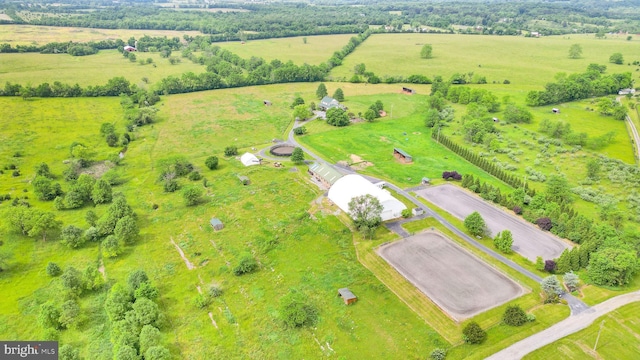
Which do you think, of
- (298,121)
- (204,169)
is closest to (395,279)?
(204,169)

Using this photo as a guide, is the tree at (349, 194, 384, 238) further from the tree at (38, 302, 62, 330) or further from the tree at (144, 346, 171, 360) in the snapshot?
the tree at (38, 302, 62, 330)

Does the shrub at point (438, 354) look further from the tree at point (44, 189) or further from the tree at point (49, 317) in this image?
the tree at point (44, 189)

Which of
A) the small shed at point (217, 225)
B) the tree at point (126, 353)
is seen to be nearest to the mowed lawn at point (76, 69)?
the small shed at point (217, 225)

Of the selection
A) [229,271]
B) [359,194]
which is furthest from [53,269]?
[359,194]

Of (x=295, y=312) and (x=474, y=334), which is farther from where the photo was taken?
(x=295, y=312)

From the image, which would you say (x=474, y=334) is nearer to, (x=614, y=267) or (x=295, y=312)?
(x=295, y=312)

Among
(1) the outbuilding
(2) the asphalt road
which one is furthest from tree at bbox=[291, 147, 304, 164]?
(2) the asphalt road
